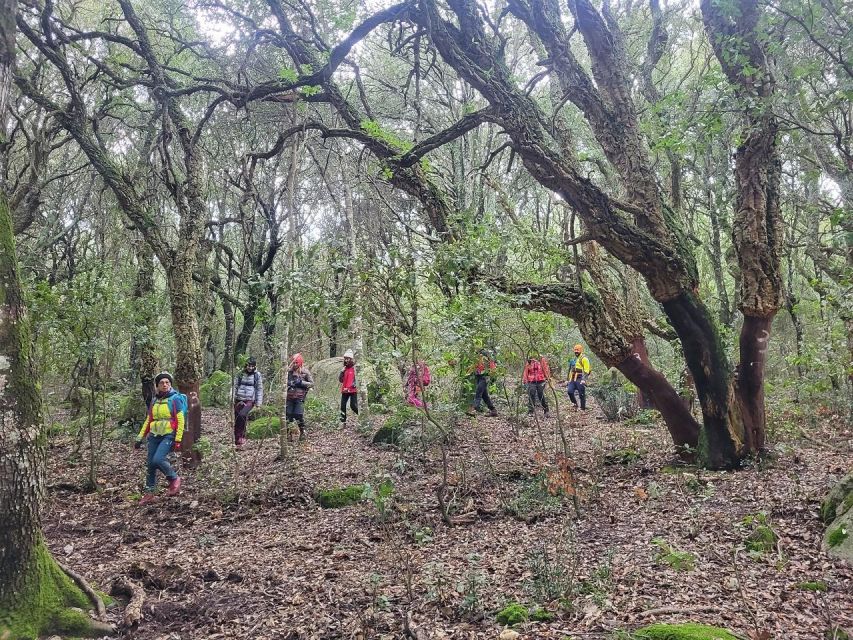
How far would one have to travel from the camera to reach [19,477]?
11.6 feet

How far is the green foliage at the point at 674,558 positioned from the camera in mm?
3984

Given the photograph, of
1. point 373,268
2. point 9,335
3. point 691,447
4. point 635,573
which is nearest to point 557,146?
Answer: point 373,268

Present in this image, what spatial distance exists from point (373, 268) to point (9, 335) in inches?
133

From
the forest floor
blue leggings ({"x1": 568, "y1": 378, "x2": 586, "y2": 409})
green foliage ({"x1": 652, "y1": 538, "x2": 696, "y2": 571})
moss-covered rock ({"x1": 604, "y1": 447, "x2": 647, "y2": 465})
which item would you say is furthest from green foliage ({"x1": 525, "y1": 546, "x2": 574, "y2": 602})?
blue leggings ({"x1": 568, "y1": 378, "x2": 586, "y2": 409})

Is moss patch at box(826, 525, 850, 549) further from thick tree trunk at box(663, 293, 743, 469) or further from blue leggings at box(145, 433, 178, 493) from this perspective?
blue leggings at box(145, 433, 178, 493)

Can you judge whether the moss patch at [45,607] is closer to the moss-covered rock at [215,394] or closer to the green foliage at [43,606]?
the green foliage at [43,606]

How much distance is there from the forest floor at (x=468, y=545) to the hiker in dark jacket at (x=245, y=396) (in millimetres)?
1095

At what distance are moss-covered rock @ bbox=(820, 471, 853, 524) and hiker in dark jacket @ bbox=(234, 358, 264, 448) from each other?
28.9 feet

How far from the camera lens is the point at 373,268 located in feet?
20.4

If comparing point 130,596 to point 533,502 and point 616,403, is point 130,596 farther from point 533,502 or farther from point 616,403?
point 616,403

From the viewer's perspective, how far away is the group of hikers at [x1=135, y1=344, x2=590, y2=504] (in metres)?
7.62

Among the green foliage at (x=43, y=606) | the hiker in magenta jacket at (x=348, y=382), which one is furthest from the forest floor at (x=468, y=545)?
the hiker in magenta jacket at (x=348, y=382)

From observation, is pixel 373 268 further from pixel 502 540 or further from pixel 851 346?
pixel 851 346

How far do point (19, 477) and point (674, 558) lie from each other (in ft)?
14.2
